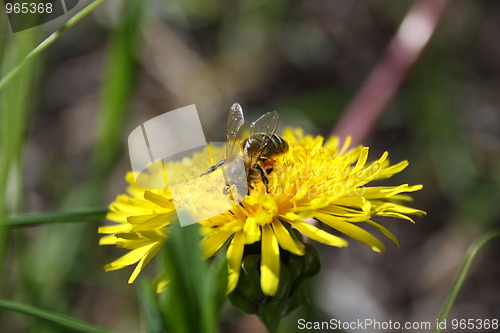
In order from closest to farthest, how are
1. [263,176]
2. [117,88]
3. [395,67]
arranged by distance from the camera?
1. [263,176]
2. [117,88]
3. [395,67]

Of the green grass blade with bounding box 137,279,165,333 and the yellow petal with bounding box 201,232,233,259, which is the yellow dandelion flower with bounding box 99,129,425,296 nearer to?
the yellow petal with bounding box 201,232,233,259

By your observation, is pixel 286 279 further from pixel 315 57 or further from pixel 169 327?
pixel 315 57

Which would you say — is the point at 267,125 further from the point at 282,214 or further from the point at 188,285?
the point at 188,285

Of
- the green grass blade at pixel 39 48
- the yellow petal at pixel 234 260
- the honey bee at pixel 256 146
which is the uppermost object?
the green grass blade at pixel 39 48

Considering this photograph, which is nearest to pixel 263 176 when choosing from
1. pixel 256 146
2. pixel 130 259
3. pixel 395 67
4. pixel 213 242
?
pixel 256 146

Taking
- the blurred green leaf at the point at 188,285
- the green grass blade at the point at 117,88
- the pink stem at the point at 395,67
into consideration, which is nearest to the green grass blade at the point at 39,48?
the blurred green leaf at the point at 188,285

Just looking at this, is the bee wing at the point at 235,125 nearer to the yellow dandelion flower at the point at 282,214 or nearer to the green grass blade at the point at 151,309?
the yellow dandelion flower at the point at 282,214

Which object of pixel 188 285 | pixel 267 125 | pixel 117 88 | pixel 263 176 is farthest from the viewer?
pixel 117 88
